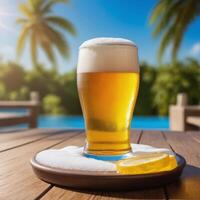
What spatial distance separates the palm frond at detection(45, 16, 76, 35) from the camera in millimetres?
15102

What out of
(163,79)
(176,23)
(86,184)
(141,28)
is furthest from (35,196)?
(141,28)

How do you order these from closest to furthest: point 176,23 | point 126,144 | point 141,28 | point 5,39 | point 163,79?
1. point 126,144
2. point 176,23
3. point 163,79
4. point 5,39
5. point 141,28

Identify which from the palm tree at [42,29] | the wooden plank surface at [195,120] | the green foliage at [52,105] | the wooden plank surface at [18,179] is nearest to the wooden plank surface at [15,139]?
the wooden plank surface at [18,179]

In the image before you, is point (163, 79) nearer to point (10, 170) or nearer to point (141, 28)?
point (141, 28)

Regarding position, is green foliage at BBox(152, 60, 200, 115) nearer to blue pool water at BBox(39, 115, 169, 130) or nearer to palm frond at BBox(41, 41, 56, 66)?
blue pool water at BBox(39, 115, 169, 130)

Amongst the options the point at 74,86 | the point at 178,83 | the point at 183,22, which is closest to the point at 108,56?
the point at 183,22

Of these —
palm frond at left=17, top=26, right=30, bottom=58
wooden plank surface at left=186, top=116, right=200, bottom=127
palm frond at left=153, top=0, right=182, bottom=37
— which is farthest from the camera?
palm frond at left=17, top=26, right=30, bottom=58

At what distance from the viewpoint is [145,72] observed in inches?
665

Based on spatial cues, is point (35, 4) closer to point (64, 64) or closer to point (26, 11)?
point (26, 11)

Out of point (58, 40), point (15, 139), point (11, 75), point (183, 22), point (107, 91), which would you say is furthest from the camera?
point (11, 75)

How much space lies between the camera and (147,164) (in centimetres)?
60

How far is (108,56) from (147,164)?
0.84ft

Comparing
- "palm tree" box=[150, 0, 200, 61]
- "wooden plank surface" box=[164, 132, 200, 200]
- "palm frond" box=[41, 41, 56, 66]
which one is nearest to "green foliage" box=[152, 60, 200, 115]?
"palm tree" box=[150, 0, 200, 61]

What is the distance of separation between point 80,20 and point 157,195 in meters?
25.9
